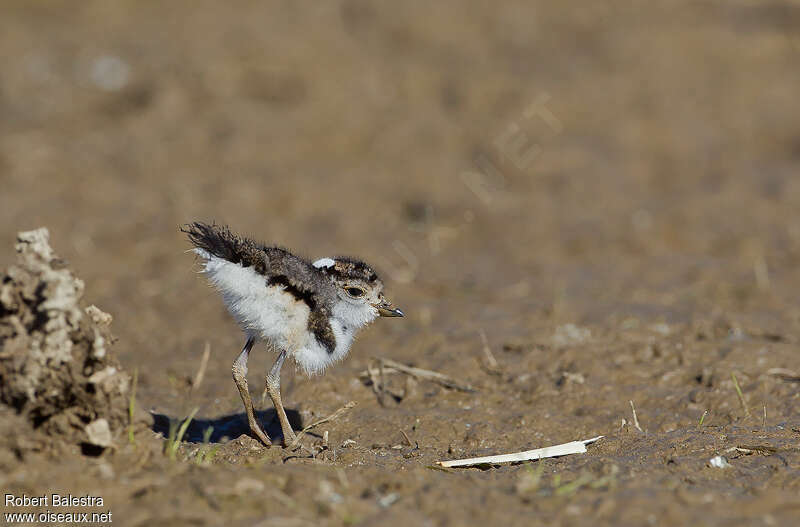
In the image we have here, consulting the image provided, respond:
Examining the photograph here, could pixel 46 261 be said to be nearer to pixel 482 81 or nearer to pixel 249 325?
pixel 249 325

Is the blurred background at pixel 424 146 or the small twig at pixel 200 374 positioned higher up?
the blurred background at pixel 424 146

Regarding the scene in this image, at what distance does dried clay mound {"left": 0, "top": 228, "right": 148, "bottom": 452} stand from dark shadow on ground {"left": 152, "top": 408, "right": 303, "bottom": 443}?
53.6 inches

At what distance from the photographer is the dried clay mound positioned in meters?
4.35

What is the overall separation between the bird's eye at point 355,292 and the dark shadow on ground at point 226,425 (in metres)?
0.94

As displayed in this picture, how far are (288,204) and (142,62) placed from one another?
3929mm

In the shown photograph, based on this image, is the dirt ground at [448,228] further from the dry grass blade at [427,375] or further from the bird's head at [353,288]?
the bird's head at [353,288]

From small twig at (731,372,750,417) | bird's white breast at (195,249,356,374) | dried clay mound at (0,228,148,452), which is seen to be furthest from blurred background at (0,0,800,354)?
dried clay mound at (0,228,148,452)

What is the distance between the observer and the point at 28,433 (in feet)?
14.5

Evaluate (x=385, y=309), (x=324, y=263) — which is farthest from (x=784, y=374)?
(x=324, y=263)

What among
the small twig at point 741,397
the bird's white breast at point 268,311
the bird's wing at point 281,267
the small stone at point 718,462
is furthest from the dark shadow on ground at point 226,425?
the small twig at point 741,397

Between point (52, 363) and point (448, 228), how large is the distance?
6.99 metres

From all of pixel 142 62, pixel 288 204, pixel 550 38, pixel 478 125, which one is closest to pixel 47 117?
pixel 142 62

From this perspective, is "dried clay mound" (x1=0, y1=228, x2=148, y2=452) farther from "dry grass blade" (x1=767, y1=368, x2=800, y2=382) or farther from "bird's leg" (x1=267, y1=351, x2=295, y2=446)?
"dry grass blade" (x1=767, y1=368, x2=800, y2=382)

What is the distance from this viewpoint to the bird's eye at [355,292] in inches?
236
